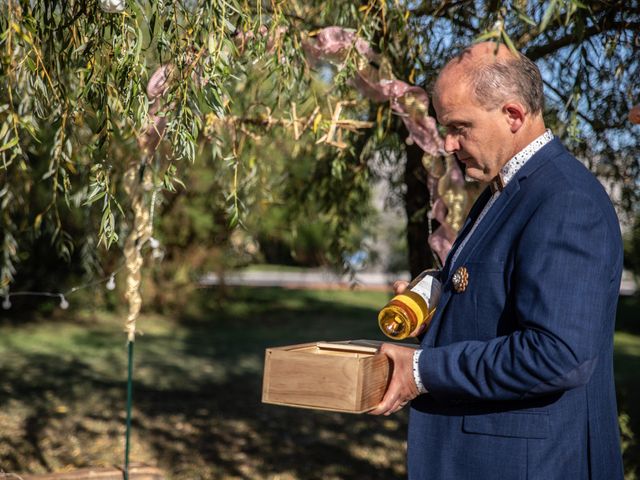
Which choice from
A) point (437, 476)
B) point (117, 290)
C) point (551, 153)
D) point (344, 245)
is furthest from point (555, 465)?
point (117, 290)

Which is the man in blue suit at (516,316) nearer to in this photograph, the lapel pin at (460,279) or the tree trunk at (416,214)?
the lapel pin at (460,279)

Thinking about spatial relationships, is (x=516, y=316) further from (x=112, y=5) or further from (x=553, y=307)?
(x=112, y=5)

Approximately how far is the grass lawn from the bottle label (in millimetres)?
3266

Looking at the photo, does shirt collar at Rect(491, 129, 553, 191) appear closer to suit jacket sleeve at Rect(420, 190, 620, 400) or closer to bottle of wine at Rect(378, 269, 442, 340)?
suit jacket sleeve at Rect(420, 190, 620, 400)

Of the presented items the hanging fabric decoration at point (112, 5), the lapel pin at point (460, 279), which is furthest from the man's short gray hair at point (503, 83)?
the hanging fabric decoration at point (112, 5)

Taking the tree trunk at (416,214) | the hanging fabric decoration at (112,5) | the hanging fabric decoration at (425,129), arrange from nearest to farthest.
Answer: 1. the hanging fabric decoration at (112,5)
2. the hanging fabric decoration at (425,129)
3. the tree trunk at (416,214)

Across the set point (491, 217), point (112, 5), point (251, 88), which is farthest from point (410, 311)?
point (251, 88)

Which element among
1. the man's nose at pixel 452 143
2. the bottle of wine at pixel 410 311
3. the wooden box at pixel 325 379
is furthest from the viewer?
the bottle of wine at pixel 410 311

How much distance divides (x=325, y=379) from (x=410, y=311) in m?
0.33

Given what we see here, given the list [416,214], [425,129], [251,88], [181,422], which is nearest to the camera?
[425,129]

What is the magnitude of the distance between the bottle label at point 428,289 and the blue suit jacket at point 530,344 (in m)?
0.14

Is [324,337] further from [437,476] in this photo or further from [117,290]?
[437,476]

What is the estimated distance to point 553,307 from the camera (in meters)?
1.70

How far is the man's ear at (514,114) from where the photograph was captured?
6.19ft
